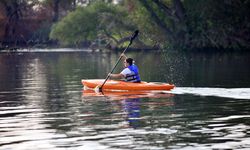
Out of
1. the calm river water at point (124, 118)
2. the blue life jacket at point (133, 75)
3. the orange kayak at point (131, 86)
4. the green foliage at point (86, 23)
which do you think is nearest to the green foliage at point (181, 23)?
the green foliage at point (86, 23)

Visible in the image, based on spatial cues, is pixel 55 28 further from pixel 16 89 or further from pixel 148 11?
pixel 16 89

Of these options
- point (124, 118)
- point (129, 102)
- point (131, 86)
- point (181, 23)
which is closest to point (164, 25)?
point (181, 23)

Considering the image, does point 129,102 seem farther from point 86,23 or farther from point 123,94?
point 86,23

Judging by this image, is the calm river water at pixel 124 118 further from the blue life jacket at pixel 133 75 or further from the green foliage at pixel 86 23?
the green foliage at pixel 86 23

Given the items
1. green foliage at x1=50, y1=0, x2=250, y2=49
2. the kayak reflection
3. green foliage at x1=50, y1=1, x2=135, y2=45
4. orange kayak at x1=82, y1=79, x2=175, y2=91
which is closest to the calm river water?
the kayak reflection

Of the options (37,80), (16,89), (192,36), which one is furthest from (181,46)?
(16,89)

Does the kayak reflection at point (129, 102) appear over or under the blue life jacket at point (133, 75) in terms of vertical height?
under

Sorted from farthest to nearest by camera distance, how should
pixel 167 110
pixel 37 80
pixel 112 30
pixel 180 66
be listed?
pixel 112 30 < pixel 180 66 < pixel 37 80 < pixel 167 110

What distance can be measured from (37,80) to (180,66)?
1126cm

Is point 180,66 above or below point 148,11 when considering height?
below

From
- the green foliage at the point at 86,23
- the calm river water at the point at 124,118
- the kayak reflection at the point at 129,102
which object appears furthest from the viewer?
the green foliage at the point at 86,23

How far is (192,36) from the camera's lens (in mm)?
64188

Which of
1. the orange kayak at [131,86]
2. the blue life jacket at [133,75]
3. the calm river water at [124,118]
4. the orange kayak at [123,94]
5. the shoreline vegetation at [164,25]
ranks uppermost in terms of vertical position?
the shoreline vegetation at [164,25]

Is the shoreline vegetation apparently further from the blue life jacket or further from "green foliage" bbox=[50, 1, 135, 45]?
the blue life jacket
